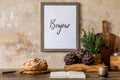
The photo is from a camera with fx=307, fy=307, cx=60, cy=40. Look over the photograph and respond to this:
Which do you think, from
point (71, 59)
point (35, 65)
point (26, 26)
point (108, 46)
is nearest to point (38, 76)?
point (35, 65)

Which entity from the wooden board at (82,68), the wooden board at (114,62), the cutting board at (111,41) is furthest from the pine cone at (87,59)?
the cutting board at (111,41)

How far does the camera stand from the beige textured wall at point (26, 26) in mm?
2303

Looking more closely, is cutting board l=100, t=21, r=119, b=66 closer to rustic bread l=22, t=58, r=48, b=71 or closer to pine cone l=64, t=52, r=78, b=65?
pine cone l=64, t=52, r=78, b=65

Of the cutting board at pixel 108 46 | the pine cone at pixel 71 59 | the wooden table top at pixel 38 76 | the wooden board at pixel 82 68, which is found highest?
the cutting board at pixel 108 46

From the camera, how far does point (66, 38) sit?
2301 millimetres

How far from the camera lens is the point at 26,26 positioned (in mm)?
2314

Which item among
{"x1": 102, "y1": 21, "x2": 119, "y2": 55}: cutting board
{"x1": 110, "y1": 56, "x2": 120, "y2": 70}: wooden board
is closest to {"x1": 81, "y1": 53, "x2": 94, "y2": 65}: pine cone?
{"x1": 110, "y1": 56, "x2": 120, "y2": 70}: wooden board

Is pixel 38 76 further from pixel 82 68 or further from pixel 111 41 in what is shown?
pixel 111 41

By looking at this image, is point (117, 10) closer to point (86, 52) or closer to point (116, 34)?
point (116, 34)

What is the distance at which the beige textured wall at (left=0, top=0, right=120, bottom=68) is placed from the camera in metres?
2.30

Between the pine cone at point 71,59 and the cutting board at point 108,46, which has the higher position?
the cutting board at point 108,46

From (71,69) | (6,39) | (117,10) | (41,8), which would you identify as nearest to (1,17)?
(6,39)

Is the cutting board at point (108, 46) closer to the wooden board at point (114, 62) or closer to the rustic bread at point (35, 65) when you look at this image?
the wooden board at point (114, 62)

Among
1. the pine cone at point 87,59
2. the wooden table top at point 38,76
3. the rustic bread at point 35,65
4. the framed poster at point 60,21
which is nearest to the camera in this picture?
the wooden table top at point 38,76
